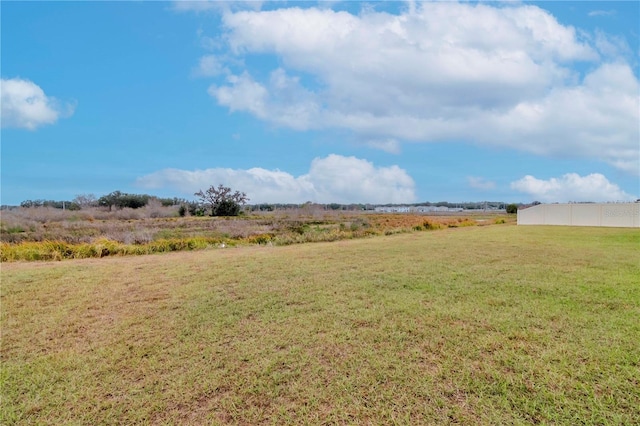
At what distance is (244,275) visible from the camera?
6.02 m

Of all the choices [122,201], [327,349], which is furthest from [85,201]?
[327,349]

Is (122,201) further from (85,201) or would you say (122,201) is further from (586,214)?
(586,214)

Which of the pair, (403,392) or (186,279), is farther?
(186,279)

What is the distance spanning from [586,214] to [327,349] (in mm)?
21778

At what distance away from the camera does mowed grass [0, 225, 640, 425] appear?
2.37 meters

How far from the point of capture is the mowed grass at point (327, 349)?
7.79 feet

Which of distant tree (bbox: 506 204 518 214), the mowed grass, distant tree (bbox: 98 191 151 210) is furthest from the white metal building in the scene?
distant tree (bbox: 98 191 151 210)

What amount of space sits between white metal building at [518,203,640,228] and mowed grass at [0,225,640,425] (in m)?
16.1

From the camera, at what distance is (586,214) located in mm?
19109

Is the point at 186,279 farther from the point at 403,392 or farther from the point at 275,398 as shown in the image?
the point at 403,392

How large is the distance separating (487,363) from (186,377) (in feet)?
8.02

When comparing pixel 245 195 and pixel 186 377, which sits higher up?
pixel 245 195

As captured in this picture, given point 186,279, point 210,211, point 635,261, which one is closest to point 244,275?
point 186,279

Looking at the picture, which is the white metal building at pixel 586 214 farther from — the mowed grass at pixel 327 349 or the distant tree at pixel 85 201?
the distant tree at pixel 85 201
